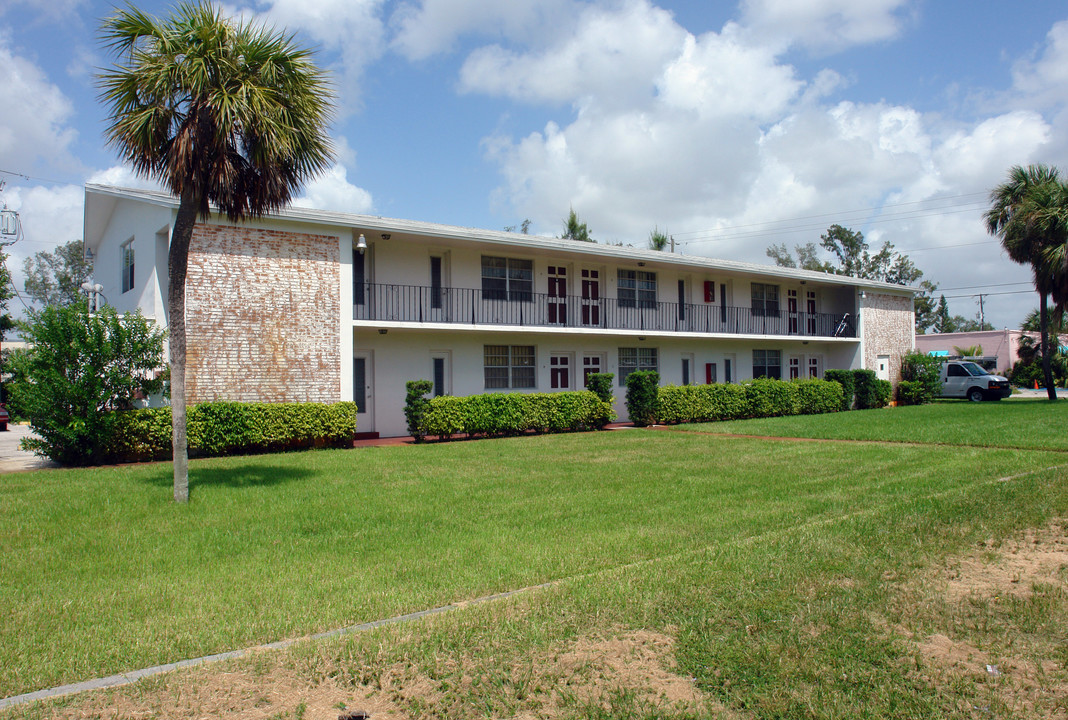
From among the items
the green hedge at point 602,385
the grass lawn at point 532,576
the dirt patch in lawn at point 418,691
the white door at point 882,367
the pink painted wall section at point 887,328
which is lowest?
the dirt patch in lawn at point 418,691

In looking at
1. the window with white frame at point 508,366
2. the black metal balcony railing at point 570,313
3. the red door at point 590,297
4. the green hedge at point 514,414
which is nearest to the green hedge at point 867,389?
the black metal balcony railing at point 570,313

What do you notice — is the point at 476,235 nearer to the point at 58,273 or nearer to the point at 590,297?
the point at 590,297

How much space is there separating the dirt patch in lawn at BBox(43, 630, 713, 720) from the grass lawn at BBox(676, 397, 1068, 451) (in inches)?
505

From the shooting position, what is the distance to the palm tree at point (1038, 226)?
2647cm

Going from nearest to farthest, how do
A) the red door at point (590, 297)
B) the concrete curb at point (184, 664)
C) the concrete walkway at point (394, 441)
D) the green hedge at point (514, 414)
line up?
the concrete curb at point (184, 664), the concrete walkway at point (394, 441), the green hedge at point (514, 414), the red door at point (590, 297)

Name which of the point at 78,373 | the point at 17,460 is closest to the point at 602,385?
the point at 78,373

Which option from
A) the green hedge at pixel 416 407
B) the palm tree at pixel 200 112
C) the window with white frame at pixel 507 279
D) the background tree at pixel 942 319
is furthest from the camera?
the background tree at pixel 942 319

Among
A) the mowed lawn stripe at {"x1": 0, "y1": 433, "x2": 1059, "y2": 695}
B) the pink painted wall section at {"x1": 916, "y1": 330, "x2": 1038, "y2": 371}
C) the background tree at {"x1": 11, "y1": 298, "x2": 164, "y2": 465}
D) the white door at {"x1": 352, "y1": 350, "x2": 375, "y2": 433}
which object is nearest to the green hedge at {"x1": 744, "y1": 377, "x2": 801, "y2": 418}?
the mowed lawn stripe at {"x1": 0, "y1": 433, "x2": 1059, "y2": 695}

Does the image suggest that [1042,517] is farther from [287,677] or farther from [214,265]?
[214,265]

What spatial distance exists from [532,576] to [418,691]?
7.02ft

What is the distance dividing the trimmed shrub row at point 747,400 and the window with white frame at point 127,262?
1520cm

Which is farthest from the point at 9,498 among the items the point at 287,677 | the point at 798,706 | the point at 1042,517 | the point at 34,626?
the point at 1042,517

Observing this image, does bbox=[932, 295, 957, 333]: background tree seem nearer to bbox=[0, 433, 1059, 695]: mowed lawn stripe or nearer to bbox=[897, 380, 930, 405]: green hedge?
bbox=[897, 380, 930, 405]: green hedge

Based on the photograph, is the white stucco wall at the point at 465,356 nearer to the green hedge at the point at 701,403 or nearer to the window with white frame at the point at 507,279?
the window with white frame at the point at 507,279
